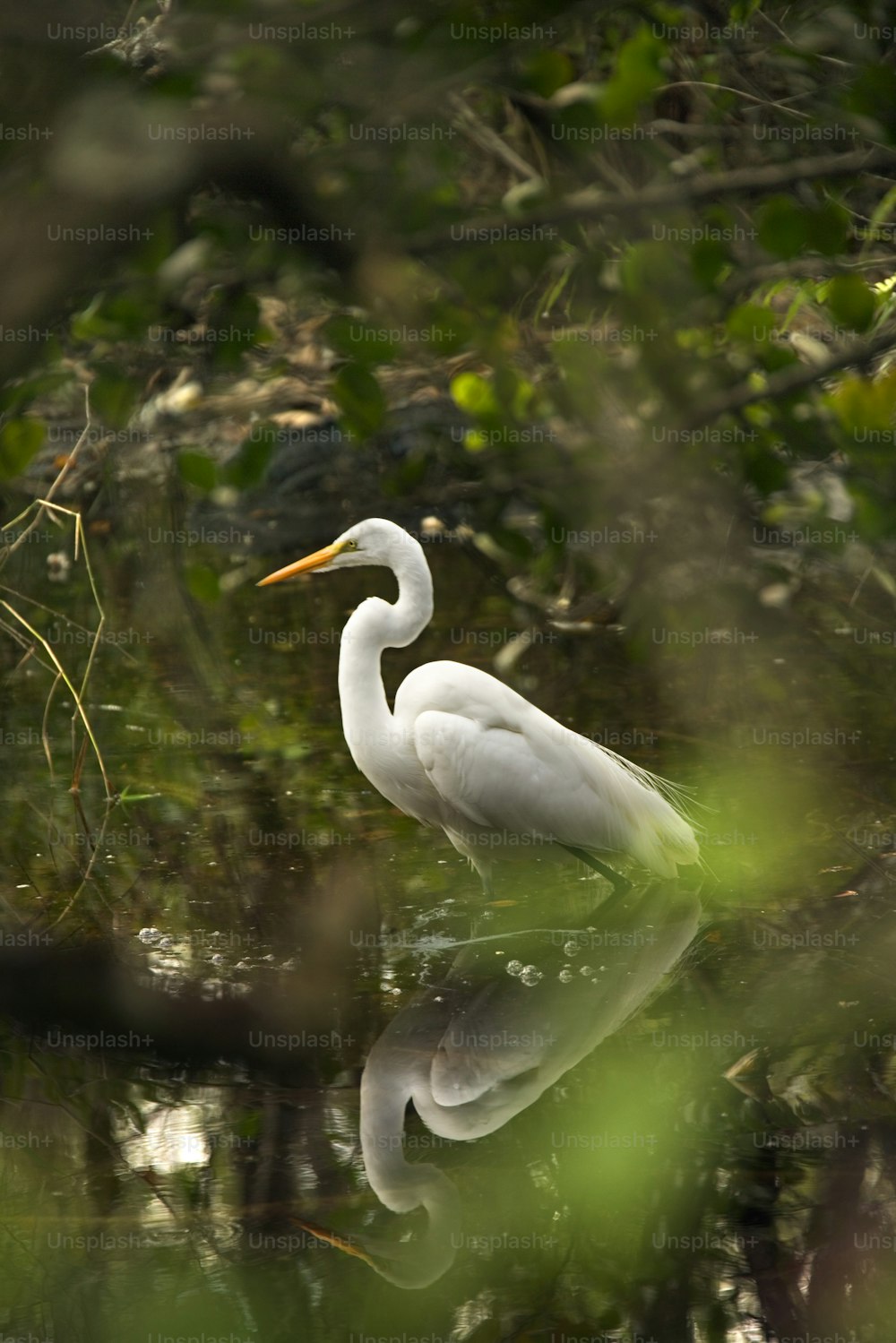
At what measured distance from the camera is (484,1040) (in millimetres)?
3795

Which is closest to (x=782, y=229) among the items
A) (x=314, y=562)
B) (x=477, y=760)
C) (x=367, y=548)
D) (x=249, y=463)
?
(x=249, y=463)

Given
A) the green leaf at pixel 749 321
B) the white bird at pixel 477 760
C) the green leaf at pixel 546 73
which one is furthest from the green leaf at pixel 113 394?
the white bird at pixel 477 760

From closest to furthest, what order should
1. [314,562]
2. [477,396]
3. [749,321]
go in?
[749,321] < [477,396] < [314,562]

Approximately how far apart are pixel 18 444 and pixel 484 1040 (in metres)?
2.58

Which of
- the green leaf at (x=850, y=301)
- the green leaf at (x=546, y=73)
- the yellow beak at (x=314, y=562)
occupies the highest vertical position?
A: the green leaf at (x=546, y=73)

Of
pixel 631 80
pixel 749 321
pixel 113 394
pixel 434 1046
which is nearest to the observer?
pixel 631 80

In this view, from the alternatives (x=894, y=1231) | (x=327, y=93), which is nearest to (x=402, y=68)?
(x=327, y=93)

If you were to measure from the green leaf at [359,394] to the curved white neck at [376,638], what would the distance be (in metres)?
2.98

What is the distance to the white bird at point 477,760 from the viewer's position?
4559 mm

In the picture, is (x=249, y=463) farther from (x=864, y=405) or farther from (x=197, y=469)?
(x=864, y=405)

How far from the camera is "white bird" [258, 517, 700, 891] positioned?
4.56 metres

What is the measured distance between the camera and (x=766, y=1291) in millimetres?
2713

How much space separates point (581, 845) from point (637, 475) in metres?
3.29

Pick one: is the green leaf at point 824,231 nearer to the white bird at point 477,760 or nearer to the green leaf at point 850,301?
the green leaf at point 850,301
